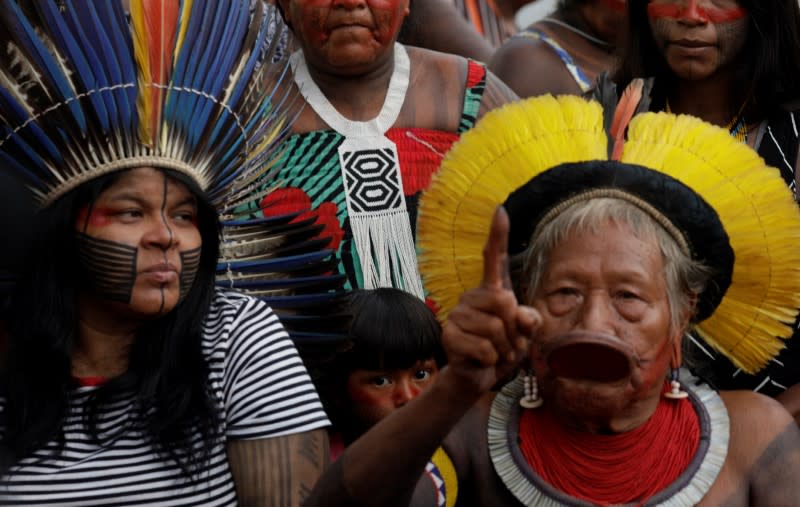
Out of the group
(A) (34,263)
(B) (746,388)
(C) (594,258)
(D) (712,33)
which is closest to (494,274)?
(C) (594,258)

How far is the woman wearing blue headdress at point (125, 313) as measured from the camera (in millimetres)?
2990

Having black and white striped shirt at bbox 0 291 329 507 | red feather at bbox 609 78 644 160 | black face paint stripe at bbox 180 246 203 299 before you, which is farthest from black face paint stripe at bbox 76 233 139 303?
red feather at bbox 609 78 644 160

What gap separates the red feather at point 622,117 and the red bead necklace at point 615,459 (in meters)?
0.54

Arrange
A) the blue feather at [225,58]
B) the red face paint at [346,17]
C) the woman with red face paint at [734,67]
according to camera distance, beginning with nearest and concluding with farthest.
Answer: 1. the blue feather at [225,58]
2. the woman with red face paint at [734,67]
3. the red face paint at [346,17]

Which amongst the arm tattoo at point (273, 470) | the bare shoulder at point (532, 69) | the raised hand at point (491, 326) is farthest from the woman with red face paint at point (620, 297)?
the bare shoulder at point (532, 69)

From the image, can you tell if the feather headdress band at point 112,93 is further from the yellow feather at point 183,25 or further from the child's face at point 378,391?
the child's face at point 378,391

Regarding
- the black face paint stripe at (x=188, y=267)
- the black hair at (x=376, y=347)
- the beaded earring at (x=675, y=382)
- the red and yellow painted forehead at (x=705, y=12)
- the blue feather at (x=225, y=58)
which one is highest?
the blue feather at (x=225, y=58)

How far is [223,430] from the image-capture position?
10.0 feet

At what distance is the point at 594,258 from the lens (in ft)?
9.48

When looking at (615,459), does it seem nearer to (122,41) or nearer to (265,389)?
(265,389)

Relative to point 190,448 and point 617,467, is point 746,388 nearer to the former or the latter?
point 617,467

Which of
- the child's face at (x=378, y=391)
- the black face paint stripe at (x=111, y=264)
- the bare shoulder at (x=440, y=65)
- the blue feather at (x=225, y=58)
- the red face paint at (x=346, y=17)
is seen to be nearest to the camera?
the black face paint stripe at (x=111, y=264)

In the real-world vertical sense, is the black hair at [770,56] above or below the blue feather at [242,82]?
below

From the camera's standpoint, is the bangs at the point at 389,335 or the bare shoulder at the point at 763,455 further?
the bangs at the point at 389,335
